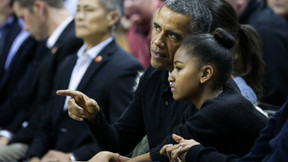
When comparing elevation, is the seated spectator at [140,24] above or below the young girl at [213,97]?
below

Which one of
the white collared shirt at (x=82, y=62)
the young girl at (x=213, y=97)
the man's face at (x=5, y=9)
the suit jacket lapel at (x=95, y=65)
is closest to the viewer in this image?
the young girl at (x=213, y=97)

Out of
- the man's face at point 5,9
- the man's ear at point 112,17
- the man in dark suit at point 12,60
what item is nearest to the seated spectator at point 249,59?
the man's ear at point 112,17

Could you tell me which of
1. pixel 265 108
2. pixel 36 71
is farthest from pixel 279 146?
pixel 36 71

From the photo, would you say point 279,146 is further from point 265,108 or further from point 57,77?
point 57,77

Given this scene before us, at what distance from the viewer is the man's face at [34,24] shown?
5.61 meters

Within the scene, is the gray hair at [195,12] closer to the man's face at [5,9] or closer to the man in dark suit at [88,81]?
the man in dark suit at [88,81]

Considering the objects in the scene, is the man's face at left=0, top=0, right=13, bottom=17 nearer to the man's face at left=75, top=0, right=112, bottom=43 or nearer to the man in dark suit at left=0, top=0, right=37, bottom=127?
the man in dark suit at left=0, top=0, right=37, bottom=127

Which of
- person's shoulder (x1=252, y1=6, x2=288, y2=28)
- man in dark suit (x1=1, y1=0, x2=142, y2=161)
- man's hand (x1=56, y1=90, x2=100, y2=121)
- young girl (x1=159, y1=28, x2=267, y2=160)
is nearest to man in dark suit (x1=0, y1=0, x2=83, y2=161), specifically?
man in dark suit (x1=1, y1=0, x2=142, y2=161)

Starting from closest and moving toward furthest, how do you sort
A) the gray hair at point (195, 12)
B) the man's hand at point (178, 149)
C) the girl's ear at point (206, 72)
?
the man's hand at point (178, 149) → the girl's ear at point (206, 72) → the gray hair at point (195, 12)

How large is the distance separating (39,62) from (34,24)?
38cm

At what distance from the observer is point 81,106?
292 cm

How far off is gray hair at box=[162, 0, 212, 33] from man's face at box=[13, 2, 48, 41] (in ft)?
9.18

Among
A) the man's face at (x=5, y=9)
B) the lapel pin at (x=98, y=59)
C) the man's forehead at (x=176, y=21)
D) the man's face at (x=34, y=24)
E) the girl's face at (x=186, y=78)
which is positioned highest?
the man's forehead at (x=176, y=21)

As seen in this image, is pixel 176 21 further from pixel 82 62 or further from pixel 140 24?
pixel 140 24
